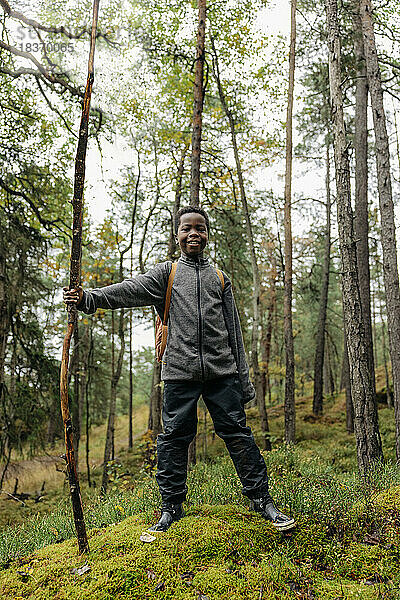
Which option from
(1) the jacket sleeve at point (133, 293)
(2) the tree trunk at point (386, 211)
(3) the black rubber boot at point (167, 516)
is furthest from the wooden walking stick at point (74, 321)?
(2) the tree trunk at point (386, 211)

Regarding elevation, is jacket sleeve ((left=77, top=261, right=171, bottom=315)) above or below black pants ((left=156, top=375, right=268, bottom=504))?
above

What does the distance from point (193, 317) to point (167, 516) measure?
5.51 feet

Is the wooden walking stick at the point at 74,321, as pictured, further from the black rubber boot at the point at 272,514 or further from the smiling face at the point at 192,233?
the black rubber boot at the point at 272,514

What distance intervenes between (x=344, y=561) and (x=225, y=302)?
2.26 metres

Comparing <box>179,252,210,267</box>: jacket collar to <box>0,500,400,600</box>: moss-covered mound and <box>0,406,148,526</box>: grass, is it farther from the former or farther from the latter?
<box>0,500,400,600</box>: moss-covered mound

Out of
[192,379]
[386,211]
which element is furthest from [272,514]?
[386,211]

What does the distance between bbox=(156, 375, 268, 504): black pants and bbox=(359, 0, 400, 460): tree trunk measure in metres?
3.85

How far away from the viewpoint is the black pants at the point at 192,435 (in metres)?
3.56

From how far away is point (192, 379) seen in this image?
11.7 feet

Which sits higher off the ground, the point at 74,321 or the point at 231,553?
the point at 74,321

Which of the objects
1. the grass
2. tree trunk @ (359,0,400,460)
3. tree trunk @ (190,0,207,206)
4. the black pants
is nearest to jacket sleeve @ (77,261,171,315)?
the black pants

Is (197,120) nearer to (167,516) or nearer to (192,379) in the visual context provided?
(192,379)

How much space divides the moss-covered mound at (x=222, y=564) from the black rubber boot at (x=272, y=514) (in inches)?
2.8

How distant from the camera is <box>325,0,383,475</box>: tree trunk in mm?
5805
